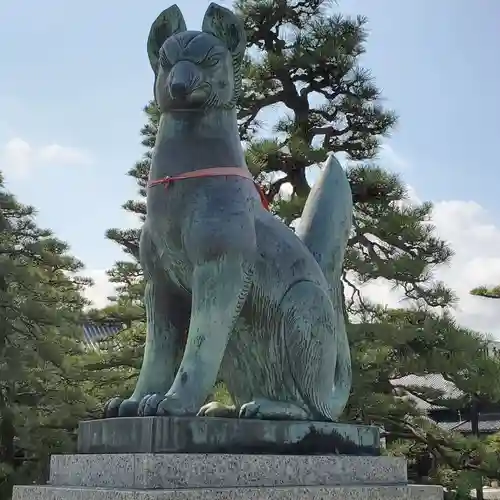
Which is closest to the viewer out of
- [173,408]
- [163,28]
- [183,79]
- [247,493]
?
[247,493]

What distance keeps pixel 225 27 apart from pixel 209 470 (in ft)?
5.42

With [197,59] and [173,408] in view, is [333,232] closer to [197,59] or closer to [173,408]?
[197,59]

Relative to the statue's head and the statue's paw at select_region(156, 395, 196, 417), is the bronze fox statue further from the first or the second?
the statue's paw at select_region(156, 395, 196, 417)

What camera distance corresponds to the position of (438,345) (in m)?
8.16

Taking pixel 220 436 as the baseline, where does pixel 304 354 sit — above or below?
above

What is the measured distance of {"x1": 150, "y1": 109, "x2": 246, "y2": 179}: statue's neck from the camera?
8.99 ft

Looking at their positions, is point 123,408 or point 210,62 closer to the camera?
point 123,408

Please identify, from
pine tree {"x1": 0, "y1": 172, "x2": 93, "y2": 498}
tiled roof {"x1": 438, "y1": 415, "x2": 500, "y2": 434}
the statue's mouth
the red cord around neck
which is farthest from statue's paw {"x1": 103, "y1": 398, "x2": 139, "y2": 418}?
tiled roof {"x1": 438, "y1": 415, "x2": 500, "y2": 434}

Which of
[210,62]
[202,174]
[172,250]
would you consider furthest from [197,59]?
[172,250]

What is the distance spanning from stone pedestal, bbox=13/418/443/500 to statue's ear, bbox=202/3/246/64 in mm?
1439

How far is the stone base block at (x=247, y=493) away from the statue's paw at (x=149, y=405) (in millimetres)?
283

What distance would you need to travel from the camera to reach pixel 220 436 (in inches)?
94.0

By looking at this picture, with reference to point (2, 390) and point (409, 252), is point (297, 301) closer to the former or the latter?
point (409, 252)

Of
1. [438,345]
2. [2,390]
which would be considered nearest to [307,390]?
[438,345]
